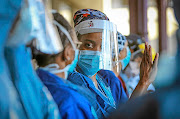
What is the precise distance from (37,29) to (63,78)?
0.30m

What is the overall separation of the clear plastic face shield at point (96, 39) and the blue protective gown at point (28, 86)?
2.19 feet

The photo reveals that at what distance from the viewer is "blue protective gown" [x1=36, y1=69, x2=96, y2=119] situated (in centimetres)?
111

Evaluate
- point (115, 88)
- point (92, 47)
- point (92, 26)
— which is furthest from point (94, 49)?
point (115, 88)

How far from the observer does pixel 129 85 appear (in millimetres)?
2979

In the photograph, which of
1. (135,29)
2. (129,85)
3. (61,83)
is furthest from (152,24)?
(61,83)

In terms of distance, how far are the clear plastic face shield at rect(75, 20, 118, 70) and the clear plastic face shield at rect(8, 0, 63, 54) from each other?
1.86 ft

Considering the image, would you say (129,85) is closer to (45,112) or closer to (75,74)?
(75,74)

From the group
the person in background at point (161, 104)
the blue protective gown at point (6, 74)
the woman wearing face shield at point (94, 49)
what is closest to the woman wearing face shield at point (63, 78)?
the blue protective gown at point (6, 74)

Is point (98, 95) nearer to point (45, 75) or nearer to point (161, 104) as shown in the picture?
point (45, 75)

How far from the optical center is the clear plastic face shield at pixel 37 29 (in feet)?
3.10

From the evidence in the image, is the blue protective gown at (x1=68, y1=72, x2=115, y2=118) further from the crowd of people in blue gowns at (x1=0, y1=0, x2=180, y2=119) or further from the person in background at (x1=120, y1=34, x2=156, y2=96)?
the person in background at (x1=120, y1=34, x2=156, y2=96)

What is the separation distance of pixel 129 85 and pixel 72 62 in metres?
1.88

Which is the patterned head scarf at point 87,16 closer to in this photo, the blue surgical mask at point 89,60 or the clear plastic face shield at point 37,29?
the blue surgical mask at point 89,60

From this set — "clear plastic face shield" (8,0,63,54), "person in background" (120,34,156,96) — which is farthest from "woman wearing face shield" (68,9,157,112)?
"person in background" (120,34,156,96)
